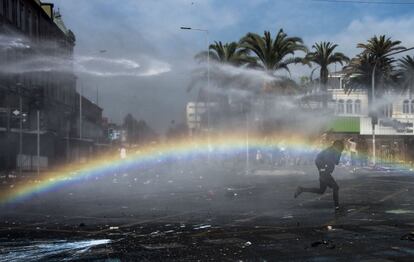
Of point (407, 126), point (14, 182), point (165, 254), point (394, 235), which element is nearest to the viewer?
point (165, 254)

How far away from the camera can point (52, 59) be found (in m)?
31.3

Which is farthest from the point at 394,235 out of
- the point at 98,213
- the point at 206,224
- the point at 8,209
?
the point at 8,209

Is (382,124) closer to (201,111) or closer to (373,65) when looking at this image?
(373,65)

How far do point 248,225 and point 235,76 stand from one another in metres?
28.0

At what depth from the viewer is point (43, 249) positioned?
838 cm

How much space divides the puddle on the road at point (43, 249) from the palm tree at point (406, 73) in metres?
51.4

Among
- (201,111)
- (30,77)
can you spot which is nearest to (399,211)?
(201,111)

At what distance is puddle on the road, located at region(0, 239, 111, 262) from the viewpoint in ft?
25.5

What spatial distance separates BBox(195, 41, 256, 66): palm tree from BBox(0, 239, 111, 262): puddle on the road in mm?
31002

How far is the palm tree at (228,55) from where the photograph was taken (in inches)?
1551

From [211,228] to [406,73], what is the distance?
168 ft

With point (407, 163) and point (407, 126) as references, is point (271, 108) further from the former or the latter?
point (407, 126)

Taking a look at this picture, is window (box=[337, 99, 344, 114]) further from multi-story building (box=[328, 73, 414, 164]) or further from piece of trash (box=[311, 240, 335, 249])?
piece of trash (box=[311, 240, 335, 249])

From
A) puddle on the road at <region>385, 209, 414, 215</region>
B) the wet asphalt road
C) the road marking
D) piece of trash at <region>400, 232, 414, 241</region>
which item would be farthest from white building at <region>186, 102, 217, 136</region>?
piece of trash at <region>400, 232, 414, 241</region>
